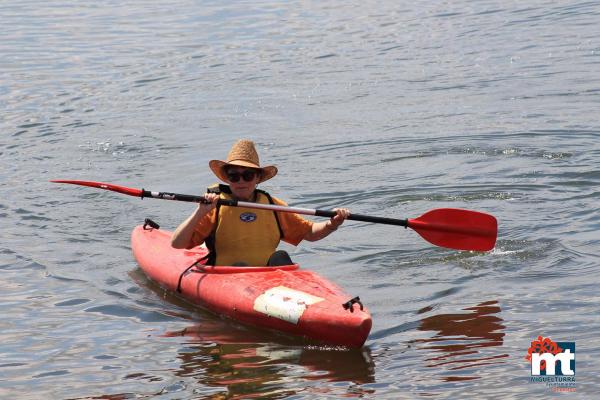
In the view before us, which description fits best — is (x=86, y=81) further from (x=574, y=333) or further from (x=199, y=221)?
(x=574, y=333)

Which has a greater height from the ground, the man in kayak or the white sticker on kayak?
the man in kayak

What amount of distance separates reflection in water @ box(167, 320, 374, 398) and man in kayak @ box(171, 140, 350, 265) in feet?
2.04

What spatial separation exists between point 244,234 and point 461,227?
1.54m

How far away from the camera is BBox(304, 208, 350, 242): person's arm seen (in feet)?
24.0

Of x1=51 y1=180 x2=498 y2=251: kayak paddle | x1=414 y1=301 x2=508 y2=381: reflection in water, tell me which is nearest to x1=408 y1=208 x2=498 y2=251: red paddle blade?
x1=51 y1=180 x2=498 y2=251: kayak paddle

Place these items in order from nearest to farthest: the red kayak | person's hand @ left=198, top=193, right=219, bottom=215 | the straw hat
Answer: the red kayak < person's hand @ left=198, top=193, right=219, bottom=215 < the straw hat

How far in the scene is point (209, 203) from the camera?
7.00 meters

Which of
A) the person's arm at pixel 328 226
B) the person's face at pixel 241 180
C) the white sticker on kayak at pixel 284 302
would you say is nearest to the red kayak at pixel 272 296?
the white sticker on kayak at pixel 284 302

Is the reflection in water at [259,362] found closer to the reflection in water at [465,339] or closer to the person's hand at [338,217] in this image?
the reflection in water at [465,339]

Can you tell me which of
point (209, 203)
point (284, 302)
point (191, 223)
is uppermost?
point (209, 203)

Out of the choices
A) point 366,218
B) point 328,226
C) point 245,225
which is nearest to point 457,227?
point 366,218

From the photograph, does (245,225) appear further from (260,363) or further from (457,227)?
(457,227)

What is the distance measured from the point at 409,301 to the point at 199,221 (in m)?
1.54

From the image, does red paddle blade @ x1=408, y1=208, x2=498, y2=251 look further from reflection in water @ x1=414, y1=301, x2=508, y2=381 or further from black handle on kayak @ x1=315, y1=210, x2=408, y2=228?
reflection in water @ x1=414, y1=301, x2=508, y2=381
